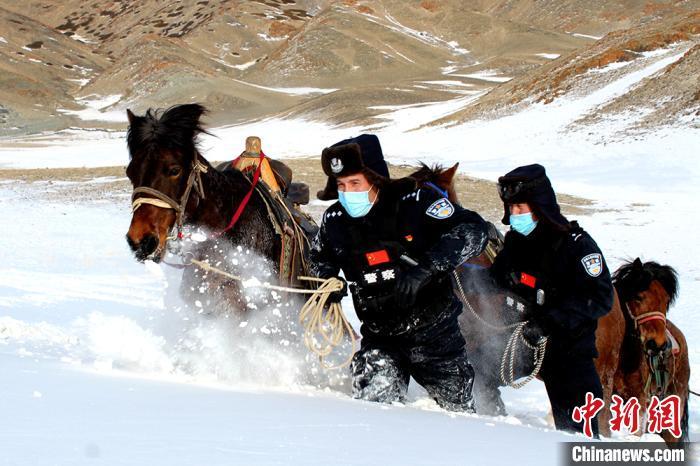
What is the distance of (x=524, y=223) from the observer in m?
4.44

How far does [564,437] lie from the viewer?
3615 millimetres

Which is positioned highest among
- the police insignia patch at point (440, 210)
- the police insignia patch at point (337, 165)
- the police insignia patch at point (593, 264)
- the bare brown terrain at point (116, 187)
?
the police insignia patch at point (337, 165)

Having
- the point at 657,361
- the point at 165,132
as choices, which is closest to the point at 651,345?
the point at 657,361

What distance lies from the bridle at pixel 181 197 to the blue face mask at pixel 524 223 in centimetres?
202

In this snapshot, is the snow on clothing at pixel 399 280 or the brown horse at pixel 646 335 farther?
the brown horse at pixel 646 335

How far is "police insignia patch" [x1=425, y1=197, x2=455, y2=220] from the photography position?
4176mm

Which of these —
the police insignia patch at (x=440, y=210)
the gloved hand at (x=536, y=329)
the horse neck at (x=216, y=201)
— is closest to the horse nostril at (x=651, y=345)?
the gloved hand at (x=536, y=329)

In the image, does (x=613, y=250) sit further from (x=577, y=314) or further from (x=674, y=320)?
(x=577, y=314)

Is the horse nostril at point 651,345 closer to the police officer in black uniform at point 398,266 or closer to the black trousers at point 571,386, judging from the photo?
the black trousers at point 571,386

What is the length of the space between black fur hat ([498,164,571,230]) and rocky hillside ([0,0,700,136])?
30621 mm

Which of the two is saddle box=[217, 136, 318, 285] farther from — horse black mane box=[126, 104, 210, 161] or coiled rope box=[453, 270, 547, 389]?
coiled rope box=[453, 270, 547, 389]

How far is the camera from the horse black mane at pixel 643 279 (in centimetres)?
504

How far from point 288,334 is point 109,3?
180 metres

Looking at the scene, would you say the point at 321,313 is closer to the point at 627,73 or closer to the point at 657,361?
the point at 657,361
